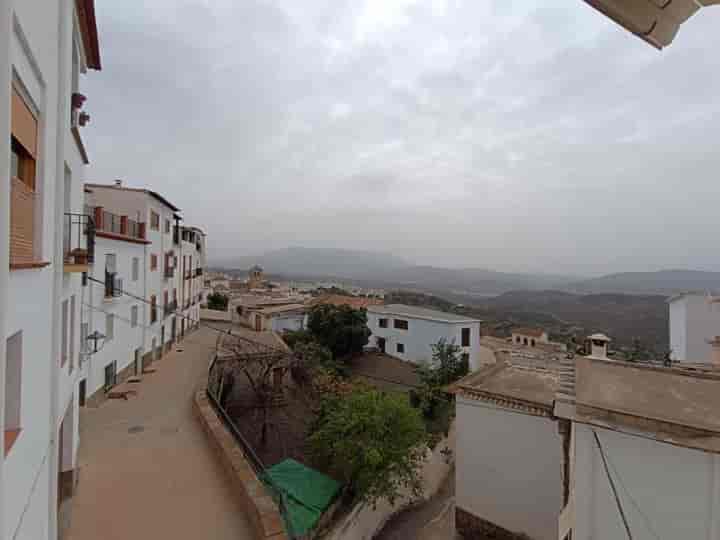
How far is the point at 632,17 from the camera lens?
96 cm

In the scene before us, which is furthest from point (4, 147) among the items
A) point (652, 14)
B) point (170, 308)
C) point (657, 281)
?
point (657, 281)

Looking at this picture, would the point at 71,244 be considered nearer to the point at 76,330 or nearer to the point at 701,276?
the point at 76,330

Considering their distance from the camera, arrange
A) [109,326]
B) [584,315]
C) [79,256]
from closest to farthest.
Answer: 1. [79,256]
2. [109,326]
3. [584,315]

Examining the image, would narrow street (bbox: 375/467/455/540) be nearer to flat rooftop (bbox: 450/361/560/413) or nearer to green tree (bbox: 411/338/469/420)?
flat rooftop (bbox: 450/361/560/413)

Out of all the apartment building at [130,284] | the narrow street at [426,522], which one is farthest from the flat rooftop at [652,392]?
the apartment building at [130,284]

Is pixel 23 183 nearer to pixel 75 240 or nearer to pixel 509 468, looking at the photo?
pixel 75 240

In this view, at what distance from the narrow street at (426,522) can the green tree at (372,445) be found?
1.01 meters

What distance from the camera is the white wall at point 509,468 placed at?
795 cm

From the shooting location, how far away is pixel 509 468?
841cm

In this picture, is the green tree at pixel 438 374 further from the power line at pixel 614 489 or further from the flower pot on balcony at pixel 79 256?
the flower pot on balcony at pixel 79 256

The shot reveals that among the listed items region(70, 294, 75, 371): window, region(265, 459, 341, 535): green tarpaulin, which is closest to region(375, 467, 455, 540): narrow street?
region(265, 459, 341, 535): green tarpaulin

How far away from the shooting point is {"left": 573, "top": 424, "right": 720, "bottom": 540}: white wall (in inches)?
164

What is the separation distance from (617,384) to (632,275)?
12986 cm

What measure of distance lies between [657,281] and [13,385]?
115 metres
